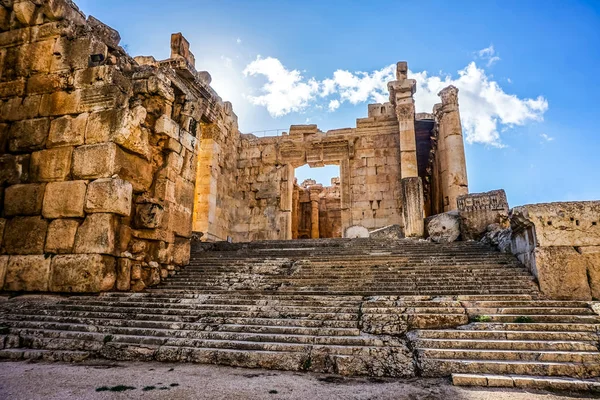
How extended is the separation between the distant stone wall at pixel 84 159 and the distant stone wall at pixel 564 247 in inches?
226

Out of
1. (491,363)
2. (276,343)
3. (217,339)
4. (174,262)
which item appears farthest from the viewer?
(174,262)

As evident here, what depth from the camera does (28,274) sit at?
5605 mm

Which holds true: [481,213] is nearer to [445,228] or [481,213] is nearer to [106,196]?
[445,228]

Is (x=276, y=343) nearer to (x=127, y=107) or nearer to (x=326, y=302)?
(x=326, y=302)

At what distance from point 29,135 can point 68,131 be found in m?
0.83

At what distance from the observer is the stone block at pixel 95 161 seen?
5.77 meters

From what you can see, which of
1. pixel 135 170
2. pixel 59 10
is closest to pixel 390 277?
pixel 135 170

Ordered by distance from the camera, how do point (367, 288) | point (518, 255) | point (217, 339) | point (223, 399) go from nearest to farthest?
point (223, 399) → point (217, 339) → point (367, 288) → point (518, 255)

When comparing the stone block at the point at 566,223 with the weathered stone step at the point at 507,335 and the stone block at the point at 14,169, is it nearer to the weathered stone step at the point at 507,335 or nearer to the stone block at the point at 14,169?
the weathered stone step at the point at 507,335

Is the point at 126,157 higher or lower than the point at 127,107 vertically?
lower

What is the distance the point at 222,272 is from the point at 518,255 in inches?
184

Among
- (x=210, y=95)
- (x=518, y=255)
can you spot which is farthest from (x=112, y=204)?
(x=210, y=95)

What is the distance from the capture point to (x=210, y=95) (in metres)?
12.9

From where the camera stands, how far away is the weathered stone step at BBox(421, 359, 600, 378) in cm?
283
